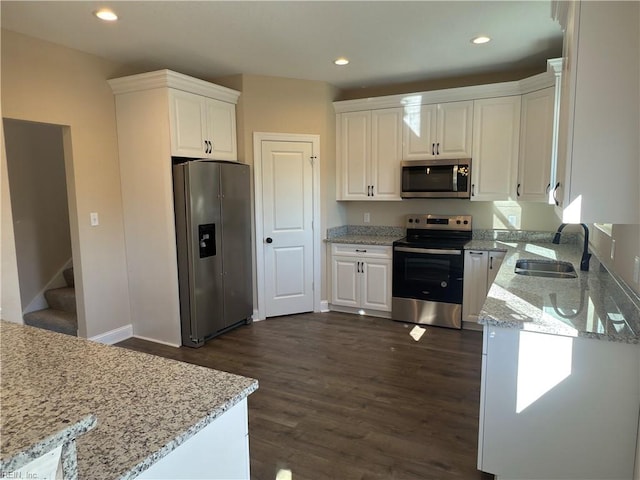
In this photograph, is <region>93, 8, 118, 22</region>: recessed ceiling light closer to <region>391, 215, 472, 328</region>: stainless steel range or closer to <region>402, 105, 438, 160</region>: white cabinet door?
<region>402, 105, 438, 160</region>: white cabinet door

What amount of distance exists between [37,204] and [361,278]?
3.81m

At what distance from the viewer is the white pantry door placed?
14.5ft

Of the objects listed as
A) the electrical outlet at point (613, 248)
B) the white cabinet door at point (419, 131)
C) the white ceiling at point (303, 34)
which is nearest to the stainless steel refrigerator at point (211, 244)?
the white ceiling at point (303, 34)

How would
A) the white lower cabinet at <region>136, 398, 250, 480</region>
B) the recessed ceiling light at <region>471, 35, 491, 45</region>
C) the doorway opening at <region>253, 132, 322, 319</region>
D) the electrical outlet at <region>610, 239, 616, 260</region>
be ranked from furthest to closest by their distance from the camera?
1. the doorway opening at <region>253, 132, 322, 319</region>
2. the recessed ceiling light at <region>471, 35, 491, 45</region>
3. the electrical outlet at <region>610, 239, 616, 260</region>
4. the white lower cabinet at <region>136, 398, 250, 480</region>

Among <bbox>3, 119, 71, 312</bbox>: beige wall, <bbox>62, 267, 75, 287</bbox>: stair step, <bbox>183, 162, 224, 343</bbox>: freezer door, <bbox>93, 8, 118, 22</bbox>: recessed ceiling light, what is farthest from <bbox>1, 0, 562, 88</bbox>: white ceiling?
<bbox>62, 267, 75, 287</bbox>: stair step

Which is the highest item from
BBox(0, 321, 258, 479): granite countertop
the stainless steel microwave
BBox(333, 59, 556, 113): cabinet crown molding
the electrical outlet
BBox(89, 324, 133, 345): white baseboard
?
BBox(333, 59, 556, 113): cabinet crown molding

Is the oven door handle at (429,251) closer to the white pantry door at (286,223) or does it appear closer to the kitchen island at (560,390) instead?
the white pantry door at (286,223)

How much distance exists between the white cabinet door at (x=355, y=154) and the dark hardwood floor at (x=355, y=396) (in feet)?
5.04

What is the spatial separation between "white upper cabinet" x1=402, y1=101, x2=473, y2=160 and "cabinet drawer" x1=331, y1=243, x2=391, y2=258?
3.42 feet

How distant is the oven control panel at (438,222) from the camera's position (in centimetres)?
446

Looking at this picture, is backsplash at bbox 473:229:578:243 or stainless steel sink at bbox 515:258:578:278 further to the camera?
backsplash at bbox 473:229:578:243

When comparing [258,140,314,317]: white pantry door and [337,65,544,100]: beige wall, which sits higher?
[337,65,544,100]: beige wall

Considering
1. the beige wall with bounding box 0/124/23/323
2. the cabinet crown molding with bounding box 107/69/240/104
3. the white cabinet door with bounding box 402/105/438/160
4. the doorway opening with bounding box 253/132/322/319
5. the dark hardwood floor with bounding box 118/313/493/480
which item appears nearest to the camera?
the dark hardwood floor with bounding box 118/313/493/480

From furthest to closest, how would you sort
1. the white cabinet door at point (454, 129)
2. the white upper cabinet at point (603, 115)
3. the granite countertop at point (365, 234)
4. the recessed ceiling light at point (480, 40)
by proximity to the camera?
the granite countertop at point (365, 234), the white cabinet door at point (454, 129), the recessed ceiling light at point (480, 40), the white upper cabinet at point (603, 115)
